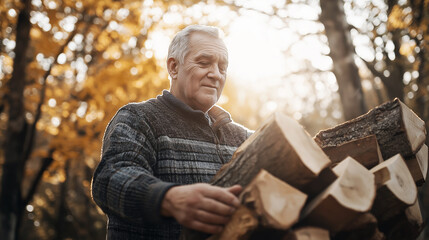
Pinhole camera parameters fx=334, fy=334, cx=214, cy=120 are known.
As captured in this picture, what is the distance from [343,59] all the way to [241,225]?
11.5ft

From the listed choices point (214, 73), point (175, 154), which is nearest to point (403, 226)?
point (175, 154)

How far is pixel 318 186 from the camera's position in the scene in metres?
1.32

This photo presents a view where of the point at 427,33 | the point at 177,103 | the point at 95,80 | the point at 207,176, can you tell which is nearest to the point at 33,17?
the point at 95,80

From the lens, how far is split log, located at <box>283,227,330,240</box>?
1.13 m

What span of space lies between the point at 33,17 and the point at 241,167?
5.00m

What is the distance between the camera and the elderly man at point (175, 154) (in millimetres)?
1154

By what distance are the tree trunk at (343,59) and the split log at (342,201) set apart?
295 centimetres

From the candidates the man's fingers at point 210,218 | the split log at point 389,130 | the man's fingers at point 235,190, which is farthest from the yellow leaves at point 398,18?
the man's fingers at point 210,218

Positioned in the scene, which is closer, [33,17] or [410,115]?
[410,115]

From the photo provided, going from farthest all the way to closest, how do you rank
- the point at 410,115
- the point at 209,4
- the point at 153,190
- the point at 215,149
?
the point at 209,4
the point at 215,149
the point at 410,115
the point at 153,190

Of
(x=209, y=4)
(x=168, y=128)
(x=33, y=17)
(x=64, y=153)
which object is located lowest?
(x=64, y=153)

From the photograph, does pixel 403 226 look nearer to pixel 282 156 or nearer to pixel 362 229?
pixel 362 229

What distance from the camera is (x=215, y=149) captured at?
191 centimetres

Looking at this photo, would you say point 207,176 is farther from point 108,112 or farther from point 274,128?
point 108,112
